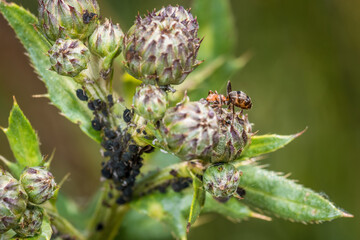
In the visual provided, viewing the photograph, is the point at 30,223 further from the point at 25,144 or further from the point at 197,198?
the point at 197,198

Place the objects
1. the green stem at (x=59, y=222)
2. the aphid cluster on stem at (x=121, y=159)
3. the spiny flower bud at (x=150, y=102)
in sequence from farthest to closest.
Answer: the green stem at (x=59, y=222), the aphid cluster on stem at (x=121, y=159), the spiny flower bud at (x=150, y=102)

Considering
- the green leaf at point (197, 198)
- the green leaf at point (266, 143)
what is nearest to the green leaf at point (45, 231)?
the green leaf at point (197, 198)

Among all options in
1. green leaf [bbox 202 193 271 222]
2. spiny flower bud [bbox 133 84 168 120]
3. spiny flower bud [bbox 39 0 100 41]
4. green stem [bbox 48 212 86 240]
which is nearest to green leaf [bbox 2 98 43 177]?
green stem [bbox 48 212 86 240]

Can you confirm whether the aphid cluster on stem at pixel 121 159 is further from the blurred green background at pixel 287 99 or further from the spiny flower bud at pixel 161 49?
the blurred green background at pixel 287 99

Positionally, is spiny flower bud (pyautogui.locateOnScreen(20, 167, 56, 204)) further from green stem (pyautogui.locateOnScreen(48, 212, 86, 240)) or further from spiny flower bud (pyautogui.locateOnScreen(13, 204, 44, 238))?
green stem (pyautogui.locateOnScreen(48, 212, 86, 240))

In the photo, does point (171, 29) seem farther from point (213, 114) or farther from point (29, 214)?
point (29, 214)

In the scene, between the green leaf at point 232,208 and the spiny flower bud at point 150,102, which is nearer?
the spiny flower bud at point 150,102

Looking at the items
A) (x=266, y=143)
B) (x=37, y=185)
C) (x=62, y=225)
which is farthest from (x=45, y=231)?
(x=266, y=143)
